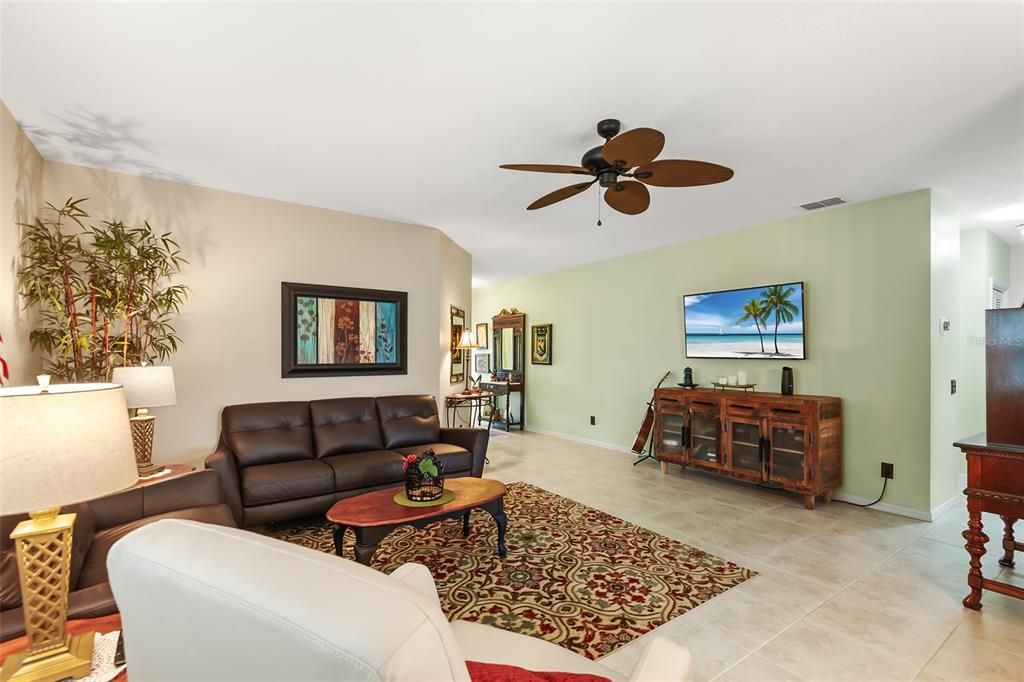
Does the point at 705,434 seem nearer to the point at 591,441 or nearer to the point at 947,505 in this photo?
the point at 947,505

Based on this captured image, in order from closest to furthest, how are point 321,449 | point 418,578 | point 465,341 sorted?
point 418,578
point 321,449
point 465,341

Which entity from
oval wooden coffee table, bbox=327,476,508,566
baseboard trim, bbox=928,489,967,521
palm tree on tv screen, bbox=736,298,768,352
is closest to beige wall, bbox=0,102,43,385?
oval wooden coffee table, bbox=327,476,508,566

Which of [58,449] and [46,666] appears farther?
[46,666]

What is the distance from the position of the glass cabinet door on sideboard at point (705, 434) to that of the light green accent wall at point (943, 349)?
62.6 inches

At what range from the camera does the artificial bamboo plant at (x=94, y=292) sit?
2965mm

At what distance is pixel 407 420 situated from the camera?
437 centimetres

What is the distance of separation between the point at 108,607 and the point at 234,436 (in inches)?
85.2

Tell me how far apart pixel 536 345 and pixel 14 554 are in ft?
21.5

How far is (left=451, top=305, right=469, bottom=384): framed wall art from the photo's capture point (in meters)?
5.68

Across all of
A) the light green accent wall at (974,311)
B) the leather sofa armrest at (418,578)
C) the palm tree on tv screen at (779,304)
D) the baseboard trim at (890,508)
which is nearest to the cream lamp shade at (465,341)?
the palm tree on tv screen at (779,304)

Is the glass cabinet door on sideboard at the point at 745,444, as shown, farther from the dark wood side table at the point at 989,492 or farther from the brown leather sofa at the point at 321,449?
the brown leather sofa at the point at 321,449

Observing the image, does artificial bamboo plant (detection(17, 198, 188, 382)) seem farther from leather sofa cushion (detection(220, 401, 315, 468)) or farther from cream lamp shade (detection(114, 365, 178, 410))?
leather sofa cushion (detection(220, 401, 315, 468))

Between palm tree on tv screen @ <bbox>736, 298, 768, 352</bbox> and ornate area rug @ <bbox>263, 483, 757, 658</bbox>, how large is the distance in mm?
2498

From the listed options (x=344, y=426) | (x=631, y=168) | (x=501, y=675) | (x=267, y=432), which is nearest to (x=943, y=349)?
(x=631, y=168)
